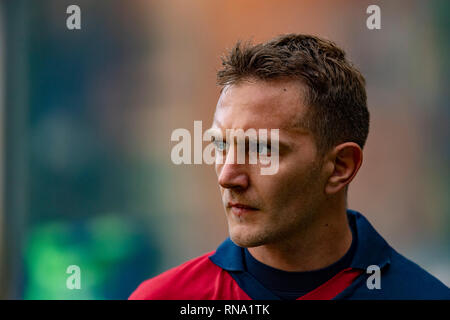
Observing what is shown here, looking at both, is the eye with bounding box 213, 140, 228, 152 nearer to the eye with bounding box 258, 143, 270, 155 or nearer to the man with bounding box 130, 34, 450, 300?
the man with bounding box 130, 34, 450, 300

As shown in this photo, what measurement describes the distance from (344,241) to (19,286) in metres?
2.94

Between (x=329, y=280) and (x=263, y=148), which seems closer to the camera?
(x=263, y=148)

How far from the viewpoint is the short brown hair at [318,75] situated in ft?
6.51

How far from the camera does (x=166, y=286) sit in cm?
229

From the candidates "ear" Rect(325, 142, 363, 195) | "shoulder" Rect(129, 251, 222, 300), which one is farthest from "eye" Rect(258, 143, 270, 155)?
"shoulder" Rect(129, 251, 222, 300)

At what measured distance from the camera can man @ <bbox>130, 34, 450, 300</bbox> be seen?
76.5 inches

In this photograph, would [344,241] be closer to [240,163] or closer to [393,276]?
[393,276]

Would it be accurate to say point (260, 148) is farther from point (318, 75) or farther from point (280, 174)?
point (318, 75)

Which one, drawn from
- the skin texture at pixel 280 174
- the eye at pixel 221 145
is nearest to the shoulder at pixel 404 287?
the skin texture at pixel 280 174

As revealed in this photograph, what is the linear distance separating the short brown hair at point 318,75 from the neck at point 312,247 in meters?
0.33

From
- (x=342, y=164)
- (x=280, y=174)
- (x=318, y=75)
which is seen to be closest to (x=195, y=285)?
(x=280, y=174)

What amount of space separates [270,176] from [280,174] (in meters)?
0.04

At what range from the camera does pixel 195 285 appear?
2285 mm

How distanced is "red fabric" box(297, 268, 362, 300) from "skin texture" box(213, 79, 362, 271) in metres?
0.20
